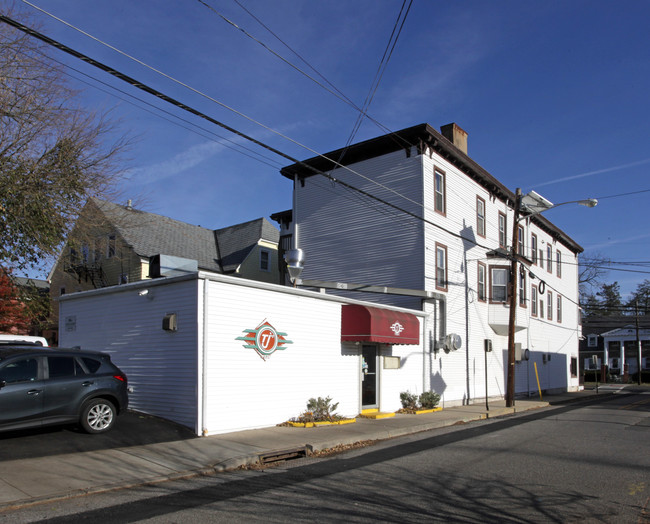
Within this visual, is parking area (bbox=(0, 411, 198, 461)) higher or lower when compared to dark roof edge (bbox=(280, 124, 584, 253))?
lower

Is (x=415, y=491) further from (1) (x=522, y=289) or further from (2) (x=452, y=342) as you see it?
(1) (x=522, y=289)

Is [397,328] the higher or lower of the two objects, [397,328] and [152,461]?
the higher

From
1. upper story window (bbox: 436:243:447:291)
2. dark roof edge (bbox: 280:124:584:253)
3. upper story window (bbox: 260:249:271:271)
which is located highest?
dark roof edge (bbox: 280:124:584:253)

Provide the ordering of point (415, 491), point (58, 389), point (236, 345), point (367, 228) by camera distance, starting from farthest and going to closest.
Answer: point (367, 228)
point (236, 345)
point (58, 389)
point (415, 491)

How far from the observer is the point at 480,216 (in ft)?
88.3

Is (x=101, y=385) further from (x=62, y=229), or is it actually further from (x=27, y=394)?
(x=62, y=229)

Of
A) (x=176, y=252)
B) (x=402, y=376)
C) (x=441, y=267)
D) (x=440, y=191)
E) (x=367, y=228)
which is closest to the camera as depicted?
(x=402, y=376)

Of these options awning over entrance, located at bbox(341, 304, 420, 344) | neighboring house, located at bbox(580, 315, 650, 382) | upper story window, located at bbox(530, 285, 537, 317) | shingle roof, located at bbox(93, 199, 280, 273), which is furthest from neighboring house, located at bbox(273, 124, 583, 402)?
neighboring house, located at bbox(580, 315, 650, 382)

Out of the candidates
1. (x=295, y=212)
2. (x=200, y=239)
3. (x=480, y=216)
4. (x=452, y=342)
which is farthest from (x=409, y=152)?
(x=200, y=239)

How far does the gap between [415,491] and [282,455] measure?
141 inches

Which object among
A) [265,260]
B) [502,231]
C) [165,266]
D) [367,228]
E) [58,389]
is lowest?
[58,389]

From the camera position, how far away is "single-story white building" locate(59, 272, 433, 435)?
12.3 m

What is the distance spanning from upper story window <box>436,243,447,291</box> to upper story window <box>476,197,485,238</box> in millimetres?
3804

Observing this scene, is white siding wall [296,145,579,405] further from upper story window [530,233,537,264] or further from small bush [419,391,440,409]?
upper story window [530,233,537,264]
